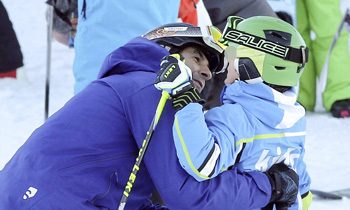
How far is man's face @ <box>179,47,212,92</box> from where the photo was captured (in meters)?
3.20

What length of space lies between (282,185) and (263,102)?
0.35 metres

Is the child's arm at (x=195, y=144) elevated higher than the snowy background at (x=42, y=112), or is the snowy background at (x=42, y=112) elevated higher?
the child's arm at (x=195, y=144)

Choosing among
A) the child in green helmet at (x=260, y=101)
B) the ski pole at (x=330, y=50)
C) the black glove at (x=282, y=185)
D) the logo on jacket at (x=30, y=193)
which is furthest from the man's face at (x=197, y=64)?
the ski pole at (x=330, y=50)

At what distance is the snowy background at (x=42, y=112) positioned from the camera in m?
5.47

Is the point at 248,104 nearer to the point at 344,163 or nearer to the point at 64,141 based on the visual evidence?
the point at 64,141

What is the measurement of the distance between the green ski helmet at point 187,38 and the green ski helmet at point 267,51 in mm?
147

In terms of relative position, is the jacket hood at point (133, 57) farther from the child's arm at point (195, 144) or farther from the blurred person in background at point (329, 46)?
the blurred person in background at point (329, 46)

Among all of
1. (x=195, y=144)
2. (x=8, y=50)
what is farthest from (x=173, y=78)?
(x=8, y=50)

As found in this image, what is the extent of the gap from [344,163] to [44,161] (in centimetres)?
359

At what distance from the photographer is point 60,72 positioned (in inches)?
321

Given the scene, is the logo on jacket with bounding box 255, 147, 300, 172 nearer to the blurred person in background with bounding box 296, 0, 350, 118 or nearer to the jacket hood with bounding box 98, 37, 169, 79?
the jacket hood with bounding box 98, 37, 169, 79

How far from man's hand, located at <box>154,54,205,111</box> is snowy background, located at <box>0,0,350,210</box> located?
214 cm

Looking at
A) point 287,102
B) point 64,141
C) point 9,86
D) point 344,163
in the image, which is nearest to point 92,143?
point 64,141

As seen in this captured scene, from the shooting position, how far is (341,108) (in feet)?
22.5
